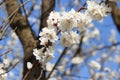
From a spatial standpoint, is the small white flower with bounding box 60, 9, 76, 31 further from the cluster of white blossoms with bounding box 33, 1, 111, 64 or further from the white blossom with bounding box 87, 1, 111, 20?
the white blossom with bounding box 87, 1, 111, 20

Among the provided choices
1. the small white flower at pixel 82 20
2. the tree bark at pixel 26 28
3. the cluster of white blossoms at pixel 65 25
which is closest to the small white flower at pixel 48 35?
the cluster of white blossoms at pixel 65 25

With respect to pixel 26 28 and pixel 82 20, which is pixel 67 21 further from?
pixel 26 28

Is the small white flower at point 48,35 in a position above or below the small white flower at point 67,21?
below

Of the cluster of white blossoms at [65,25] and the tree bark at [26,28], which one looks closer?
the cluster of white blossoms at [65,25]

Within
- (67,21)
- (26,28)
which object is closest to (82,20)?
(67,21)

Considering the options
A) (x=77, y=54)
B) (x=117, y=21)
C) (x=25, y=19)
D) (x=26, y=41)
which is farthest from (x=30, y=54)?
(x=77, y=54)

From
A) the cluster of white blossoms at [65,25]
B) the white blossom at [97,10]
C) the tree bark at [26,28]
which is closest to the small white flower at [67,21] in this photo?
the cluster of white blossoms at [65,25]

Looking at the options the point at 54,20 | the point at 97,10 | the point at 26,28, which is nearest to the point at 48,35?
the point at 54,20

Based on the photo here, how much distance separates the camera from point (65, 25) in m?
1.42

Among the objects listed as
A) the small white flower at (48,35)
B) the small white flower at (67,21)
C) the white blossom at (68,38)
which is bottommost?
the white blossom at (68,38)

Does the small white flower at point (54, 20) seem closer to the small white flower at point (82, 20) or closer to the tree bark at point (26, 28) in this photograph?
the small white flower at point (82, 20)

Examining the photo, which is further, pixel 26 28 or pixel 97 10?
pixel 26 28

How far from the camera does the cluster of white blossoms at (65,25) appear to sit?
4.68ft

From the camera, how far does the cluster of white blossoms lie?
1.43 m
